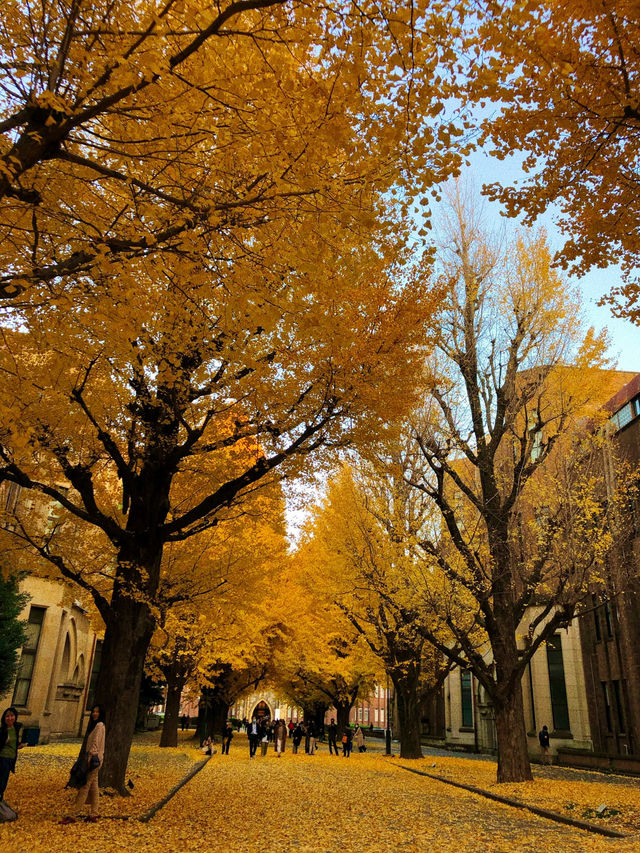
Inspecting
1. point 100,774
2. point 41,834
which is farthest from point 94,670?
point 41,834

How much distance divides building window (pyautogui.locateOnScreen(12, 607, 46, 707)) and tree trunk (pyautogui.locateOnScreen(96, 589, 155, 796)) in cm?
1451

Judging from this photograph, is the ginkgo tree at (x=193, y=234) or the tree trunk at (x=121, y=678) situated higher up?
the ginkgo tree at (x=193, y=234)

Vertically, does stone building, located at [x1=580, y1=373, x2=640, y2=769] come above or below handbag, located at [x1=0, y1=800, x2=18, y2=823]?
above

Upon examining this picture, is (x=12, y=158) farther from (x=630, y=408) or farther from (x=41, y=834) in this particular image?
(x=630, y=408)

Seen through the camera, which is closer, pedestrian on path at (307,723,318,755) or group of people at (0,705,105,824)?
group of people at (0,705,105,824)

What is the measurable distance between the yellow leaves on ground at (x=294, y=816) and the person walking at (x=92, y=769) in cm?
20

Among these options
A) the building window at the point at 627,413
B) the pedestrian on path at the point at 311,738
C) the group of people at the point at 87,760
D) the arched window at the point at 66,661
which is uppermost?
the building window at the point at 627,413

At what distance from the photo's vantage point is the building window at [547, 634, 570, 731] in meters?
27.3

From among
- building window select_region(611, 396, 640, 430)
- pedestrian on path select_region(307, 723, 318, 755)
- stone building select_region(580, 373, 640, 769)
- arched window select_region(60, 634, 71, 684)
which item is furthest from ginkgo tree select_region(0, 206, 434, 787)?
arched window select_region(60, 634, 71, 684)

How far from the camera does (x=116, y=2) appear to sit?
5016 millimetres

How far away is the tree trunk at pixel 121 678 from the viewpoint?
9.30 metres

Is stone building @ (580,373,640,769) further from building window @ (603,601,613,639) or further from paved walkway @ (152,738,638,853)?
paved walkway @ (152,738,638,853)

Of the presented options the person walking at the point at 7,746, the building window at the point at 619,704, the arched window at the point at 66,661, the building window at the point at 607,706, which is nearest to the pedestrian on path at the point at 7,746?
the person walking at the point at 7,746

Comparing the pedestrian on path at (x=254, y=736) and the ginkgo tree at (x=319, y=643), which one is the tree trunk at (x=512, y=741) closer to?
the ginkgo tree at (x=319, y=643)
